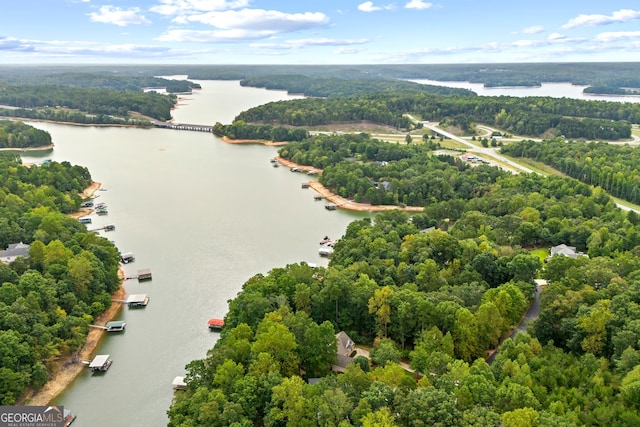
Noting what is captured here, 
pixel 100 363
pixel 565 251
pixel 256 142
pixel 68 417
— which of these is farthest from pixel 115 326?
pixel 256 142

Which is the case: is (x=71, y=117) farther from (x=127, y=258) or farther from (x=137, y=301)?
(x=137, y=301)

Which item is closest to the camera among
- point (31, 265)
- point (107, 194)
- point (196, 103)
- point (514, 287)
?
point (514, 287)

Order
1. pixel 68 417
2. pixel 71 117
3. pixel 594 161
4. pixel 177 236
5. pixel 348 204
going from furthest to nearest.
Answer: pixel 71 117 → pixel 594 161 → pixel 348 204 → pixel 177 236 → pixel 68 417

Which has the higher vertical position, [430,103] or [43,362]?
[430,103]

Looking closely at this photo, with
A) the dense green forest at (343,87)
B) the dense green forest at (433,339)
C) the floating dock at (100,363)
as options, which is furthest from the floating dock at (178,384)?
the dense green forest at (343,87)

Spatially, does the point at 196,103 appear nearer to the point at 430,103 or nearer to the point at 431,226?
the point at 430,103

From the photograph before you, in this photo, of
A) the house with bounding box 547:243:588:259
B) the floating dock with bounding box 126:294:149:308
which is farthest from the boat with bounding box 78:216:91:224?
the house with bounding box 547:243:588:259

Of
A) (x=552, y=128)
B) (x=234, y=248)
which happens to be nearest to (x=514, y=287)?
(x=234, y=248)
